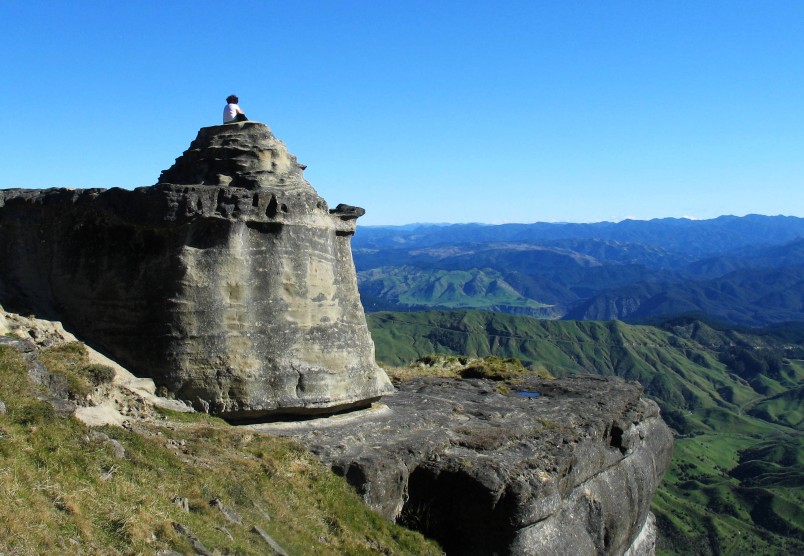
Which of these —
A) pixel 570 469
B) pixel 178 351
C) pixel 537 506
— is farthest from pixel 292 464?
pixel 570 469

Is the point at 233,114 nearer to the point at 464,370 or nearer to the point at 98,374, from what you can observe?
the point at 98,374

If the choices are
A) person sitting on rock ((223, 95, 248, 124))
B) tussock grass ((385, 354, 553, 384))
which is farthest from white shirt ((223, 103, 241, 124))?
tussock grass ((385, 354, 553, 384))

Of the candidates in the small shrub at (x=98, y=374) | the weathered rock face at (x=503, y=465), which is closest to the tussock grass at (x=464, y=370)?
the weathered rock face at (x=503, y=465)

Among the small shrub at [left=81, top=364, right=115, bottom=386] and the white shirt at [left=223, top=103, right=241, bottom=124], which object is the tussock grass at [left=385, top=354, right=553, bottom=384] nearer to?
the white shirt at [left=223, top=103, right=241, bottom=124]

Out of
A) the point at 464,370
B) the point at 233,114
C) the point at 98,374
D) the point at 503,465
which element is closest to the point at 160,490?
the point at 98,374

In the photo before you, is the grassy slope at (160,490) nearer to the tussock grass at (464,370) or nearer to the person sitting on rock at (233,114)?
the person sitting on rock at (233,114)

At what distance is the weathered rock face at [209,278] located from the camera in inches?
731

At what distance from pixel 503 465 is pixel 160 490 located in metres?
9.11

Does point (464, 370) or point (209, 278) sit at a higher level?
point (209, 278)

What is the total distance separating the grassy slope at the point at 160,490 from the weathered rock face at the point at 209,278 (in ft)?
6.20

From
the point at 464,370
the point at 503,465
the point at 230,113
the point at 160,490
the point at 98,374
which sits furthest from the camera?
the point at 464,370

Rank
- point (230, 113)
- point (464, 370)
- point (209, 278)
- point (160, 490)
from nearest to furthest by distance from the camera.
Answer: point (160, 490) < point (209, 278) < point (230, 113) < point (464, 370)

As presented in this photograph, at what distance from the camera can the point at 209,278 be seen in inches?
742

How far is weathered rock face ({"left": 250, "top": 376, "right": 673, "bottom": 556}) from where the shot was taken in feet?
57.5
